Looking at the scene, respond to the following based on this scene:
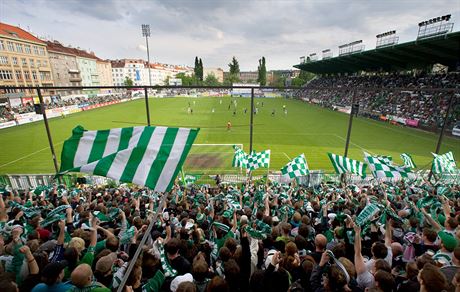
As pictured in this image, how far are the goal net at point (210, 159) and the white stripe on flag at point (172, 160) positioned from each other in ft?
42.7

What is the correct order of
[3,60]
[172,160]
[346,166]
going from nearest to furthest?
[172,160], [346,166], [3,60]

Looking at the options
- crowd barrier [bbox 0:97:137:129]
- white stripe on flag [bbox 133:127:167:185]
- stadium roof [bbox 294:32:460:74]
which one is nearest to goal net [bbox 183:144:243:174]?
white stripe on flag [bbox 133:127:167:185]

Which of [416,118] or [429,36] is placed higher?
[429,36]

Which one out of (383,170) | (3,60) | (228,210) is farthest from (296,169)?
(3,60)

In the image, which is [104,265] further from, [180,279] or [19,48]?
[19,48]

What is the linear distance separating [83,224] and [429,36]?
35.8m

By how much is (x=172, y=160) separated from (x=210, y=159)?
1560 cm

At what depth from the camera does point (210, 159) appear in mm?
19141

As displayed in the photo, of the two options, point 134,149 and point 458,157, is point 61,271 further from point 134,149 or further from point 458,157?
point 458,157

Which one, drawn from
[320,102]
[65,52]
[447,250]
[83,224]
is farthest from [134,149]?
[65,52]

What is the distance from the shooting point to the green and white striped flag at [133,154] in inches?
139

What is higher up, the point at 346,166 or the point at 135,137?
the point at 135,137

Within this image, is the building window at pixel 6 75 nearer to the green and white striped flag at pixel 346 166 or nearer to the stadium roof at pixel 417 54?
the green and white striped flag at pixel 346 166

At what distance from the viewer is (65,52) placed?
66.8 meters
